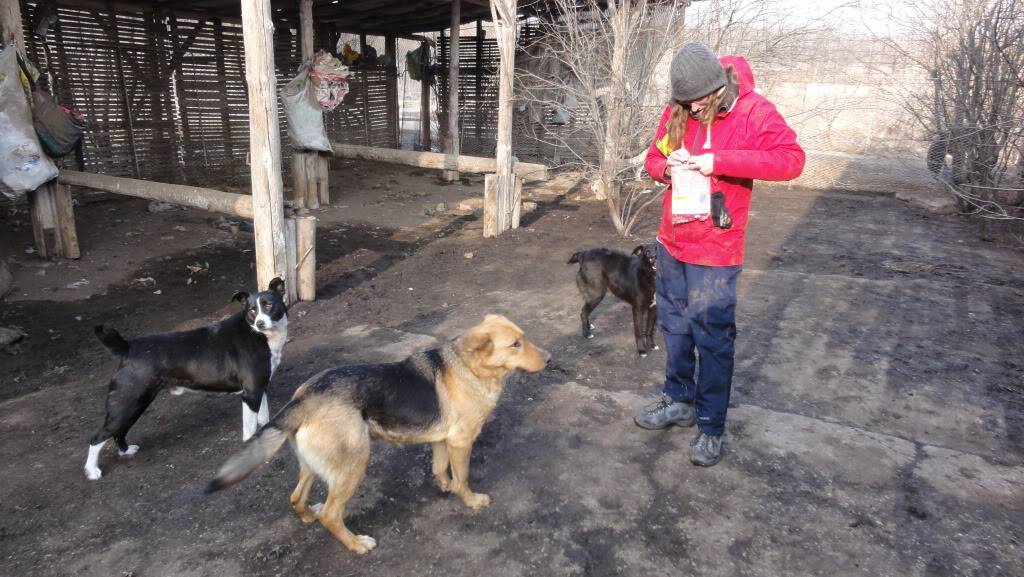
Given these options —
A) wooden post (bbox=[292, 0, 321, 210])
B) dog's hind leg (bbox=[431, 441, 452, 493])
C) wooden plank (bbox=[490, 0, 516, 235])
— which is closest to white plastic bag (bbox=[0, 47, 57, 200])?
wooden post (bbox=[292, 0, 321, 210])

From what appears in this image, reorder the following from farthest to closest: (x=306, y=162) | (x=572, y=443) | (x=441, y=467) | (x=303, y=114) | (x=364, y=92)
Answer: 1. (x=364, y=92)
2. (x=306, y=162)
3. (x=303, y=114)
4. (x=572, y=443)
5. (x=441, y=467)

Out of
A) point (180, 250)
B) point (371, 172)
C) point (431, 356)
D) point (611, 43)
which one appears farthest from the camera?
point (371, 172)

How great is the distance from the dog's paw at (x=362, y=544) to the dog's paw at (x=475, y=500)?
49 centimetres

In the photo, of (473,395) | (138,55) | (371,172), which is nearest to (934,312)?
(473,395)

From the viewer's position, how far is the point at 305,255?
20.6 ft

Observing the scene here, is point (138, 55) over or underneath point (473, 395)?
over

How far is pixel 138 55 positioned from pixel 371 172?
5.07m

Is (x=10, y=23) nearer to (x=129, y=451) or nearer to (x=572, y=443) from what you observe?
(x=129, y=451)

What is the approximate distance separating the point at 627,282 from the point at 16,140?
673 centimetres

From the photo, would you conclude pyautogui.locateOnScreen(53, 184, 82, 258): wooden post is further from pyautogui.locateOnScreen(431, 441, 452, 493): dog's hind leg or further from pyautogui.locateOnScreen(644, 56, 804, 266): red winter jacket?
pyautogui.locateOnScreen(644, 56, 804, 266): red winter jacket

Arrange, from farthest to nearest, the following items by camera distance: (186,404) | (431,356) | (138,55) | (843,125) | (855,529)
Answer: (843,125) → (138,55) → (186,404) → (431,356) → (855,529)

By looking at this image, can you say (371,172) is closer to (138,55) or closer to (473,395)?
(138,55)

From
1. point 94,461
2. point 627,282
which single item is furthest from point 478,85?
point 94,461

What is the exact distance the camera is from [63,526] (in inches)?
120
